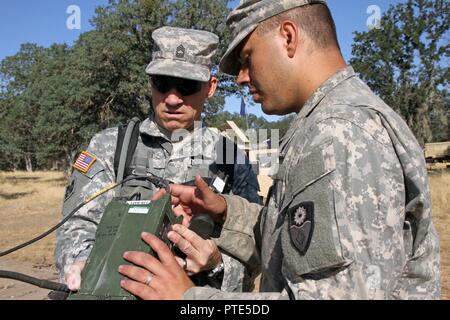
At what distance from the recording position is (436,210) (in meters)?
13.0

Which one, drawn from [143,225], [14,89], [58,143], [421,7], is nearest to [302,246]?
[143,225]

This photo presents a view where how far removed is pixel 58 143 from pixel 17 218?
11.9 meters

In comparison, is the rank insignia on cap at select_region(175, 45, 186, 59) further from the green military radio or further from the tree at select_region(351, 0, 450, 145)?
the tree at select_region(351, 0, 450, 145)

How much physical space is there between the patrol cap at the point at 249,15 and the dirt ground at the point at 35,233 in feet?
16.6

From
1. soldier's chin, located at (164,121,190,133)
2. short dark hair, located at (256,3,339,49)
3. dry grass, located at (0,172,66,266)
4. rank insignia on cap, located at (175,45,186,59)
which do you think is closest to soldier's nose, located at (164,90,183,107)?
soldier's chin, located at (164,121,190,133)

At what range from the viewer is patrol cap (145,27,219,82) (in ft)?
8.79

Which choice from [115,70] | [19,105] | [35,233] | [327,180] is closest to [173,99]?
[327,180]

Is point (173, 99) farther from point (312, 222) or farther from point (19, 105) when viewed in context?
point (19, 105)

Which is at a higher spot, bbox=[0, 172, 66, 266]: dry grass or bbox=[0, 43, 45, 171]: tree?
bbox=[0, 43, 45, 171]: tree

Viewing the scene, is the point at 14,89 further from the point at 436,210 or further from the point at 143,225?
the point at 143,225

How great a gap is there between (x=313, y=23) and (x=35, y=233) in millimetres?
11903

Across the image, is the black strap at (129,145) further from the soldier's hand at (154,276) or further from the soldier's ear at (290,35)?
the soldier's ear at (290,35)

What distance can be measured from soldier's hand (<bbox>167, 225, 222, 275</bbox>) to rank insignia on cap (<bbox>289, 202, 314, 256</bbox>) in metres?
0.66
